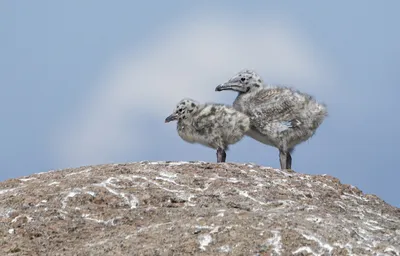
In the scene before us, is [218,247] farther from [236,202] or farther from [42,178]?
[42,178]

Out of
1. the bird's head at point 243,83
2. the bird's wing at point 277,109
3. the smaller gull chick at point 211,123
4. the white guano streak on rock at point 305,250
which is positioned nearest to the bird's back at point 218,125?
the smaller gull chick at point 211,123

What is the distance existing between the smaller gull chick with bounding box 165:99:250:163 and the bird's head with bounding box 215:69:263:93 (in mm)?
459

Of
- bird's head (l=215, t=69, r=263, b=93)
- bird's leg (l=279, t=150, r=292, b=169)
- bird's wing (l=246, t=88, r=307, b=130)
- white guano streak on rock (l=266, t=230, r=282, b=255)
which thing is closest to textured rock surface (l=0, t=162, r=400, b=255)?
white guano streak on rock (l=266, t=230, r=282, b=255)

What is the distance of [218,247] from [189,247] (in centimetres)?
33

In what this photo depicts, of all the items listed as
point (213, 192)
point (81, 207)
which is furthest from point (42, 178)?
point (213, 192)

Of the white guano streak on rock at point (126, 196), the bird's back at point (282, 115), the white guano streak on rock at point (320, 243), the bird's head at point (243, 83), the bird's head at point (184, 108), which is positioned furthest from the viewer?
the bird's head at point (243, 83)

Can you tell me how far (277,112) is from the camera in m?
14.2

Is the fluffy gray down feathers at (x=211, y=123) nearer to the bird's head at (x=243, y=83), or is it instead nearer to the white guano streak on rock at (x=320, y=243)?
the bird's head at (x=243, y=83)

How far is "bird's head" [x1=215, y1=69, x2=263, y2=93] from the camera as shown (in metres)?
14.6

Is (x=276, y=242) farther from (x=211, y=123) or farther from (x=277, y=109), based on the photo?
(x=277, y=109)

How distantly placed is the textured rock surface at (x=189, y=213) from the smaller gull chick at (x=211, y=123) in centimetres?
121

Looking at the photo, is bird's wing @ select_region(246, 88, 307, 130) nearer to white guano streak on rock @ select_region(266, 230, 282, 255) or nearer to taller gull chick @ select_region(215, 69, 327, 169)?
taller gull chick @ select_region(215, 69, 327, 169)

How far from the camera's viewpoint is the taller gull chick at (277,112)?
561 inches

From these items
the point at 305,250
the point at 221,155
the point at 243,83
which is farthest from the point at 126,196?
the point at 243,83
